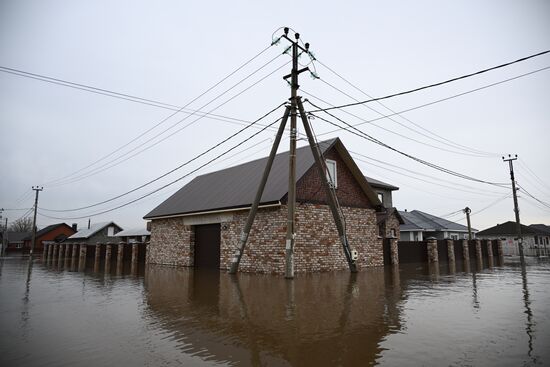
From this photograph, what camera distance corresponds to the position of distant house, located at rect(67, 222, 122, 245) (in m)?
48.5

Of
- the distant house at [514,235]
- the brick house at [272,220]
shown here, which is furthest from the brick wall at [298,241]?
the distant house at [514,235]

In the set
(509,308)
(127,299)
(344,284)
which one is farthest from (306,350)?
(344,284)

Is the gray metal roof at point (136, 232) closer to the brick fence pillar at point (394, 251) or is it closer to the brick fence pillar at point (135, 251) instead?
the brick fence pillar at point (135, 251)

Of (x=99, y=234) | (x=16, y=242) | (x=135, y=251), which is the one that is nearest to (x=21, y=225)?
(x=16, y=242)

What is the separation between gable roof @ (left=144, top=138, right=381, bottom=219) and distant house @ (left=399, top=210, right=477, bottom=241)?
21288 mm

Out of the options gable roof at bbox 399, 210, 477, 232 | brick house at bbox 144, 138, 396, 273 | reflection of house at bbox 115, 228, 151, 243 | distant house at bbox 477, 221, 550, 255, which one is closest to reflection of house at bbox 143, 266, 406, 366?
brick house at bbox 144, 138, 396, 273

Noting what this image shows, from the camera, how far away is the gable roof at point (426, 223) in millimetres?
37469

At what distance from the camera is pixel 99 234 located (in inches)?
1948

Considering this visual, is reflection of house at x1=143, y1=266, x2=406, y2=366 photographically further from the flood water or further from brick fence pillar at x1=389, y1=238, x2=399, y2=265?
brick fence pillar at x1=389, y1=238, x2=399, y2=265

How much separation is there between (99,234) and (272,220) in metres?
43.5

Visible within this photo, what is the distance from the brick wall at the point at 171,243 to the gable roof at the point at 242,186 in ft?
2.45

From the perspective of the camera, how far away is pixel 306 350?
14.3ft

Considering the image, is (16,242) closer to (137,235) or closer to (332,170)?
(137,235)

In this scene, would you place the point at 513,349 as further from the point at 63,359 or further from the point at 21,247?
the point at 21,247
